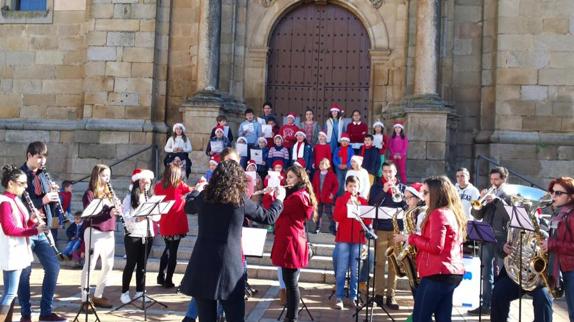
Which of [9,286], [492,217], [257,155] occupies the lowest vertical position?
[9,286]

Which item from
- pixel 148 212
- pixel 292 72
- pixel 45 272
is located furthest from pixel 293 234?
pixel 292 72

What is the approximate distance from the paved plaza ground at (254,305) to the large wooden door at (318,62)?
20.1 feet

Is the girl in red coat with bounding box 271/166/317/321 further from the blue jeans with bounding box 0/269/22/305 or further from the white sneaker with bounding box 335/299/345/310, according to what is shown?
the blue jeans with bounding box 0/269/22/305

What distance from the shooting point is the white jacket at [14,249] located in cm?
621

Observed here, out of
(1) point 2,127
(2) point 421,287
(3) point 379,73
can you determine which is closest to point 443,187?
(2) point 421,287

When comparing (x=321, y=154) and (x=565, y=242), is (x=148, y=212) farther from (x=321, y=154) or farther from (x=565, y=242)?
(x=321, y=154)

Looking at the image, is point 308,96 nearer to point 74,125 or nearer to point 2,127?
point 74,125

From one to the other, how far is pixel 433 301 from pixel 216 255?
1.92 meters

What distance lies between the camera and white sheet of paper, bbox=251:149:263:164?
12.0 metres

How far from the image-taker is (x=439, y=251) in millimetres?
5316

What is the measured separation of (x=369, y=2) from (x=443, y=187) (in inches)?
389

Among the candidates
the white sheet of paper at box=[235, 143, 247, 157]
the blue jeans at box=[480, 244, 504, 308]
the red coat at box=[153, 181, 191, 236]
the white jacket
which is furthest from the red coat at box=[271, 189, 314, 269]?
the white sheet of paper at box=[235, 143, 247, 157]

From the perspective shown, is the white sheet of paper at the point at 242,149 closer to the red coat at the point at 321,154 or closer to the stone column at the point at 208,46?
the red coat at the point at 321,154

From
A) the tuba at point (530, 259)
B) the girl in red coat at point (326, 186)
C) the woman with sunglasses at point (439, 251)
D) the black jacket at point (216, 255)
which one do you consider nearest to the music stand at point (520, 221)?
the tuba at point (530, 259)
